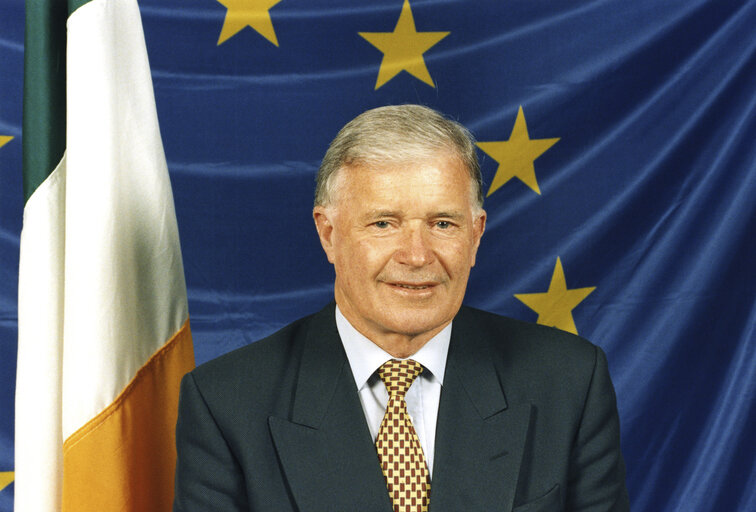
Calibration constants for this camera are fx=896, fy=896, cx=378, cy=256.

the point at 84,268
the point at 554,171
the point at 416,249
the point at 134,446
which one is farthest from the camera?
the point at 554,171

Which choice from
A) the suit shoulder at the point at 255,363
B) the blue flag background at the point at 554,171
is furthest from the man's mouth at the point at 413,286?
the blue flag background at the point at 554,171

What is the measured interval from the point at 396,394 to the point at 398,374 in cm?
4

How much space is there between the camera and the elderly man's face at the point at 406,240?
63.7 inches

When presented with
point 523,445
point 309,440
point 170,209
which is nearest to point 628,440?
point 523,445

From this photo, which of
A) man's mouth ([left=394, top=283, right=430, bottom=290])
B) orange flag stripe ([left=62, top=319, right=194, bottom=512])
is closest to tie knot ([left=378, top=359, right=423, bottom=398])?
man's mouth ([left=394, top=283, right=430, bottom=290])

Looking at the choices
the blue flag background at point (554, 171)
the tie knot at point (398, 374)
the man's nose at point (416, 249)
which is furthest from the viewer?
the blue flag background at point (554, 171)

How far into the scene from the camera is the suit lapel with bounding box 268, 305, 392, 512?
5.28ft

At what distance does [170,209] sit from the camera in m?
1.95

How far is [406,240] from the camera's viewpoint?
1629 mm

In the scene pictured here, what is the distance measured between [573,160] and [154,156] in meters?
1.30

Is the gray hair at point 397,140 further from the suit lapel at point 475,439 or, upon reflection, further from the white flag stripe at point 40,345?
the white flag stripe at point 40,345

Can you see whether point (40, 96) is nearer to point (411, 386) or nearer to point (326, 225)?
point (326, 225)

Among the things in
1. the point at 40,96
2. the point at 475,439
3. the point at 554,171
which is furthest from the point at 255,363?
the point at 554,171

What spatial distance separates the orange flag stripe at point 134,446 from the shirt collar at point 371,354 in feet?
1.37
